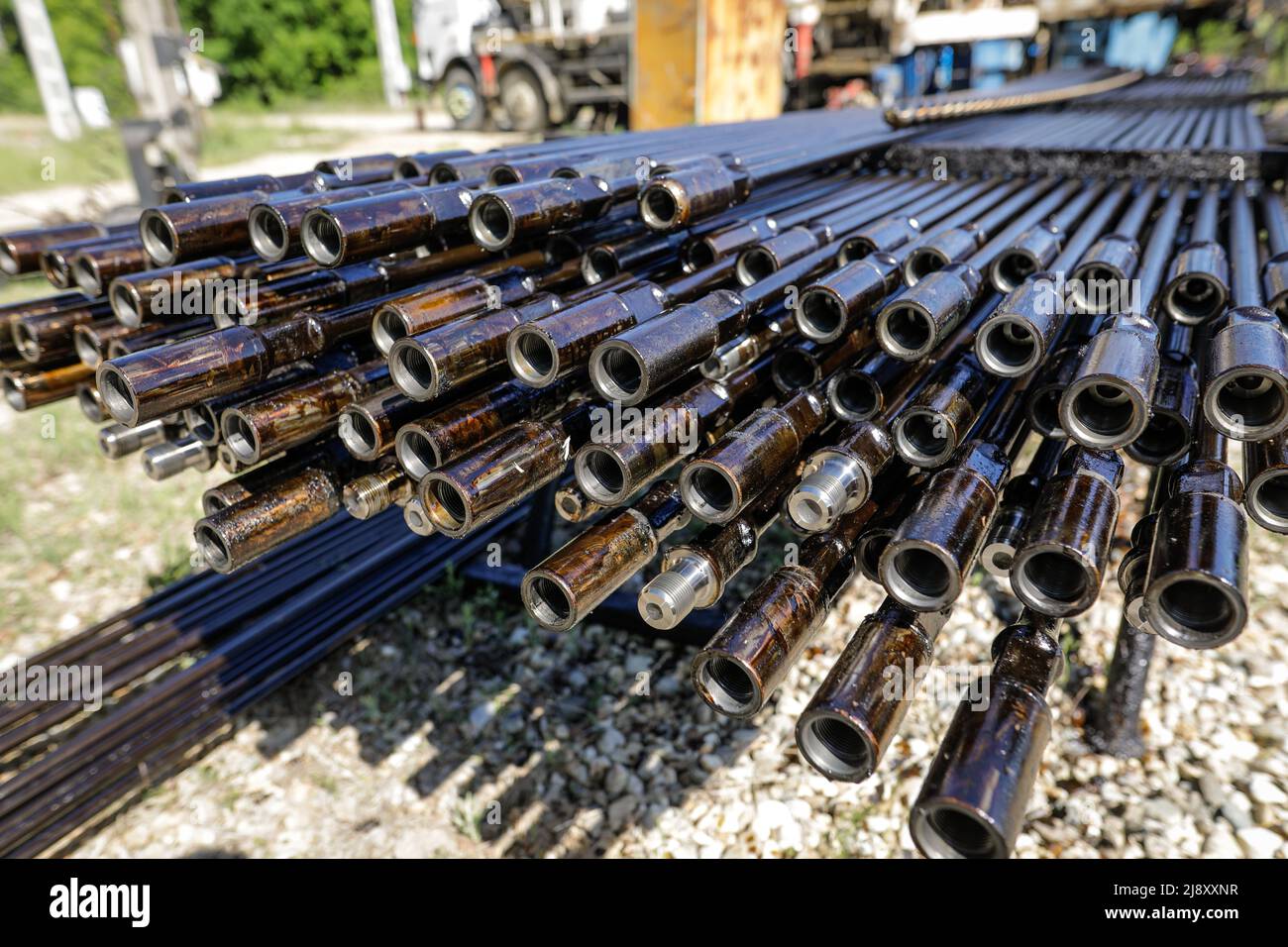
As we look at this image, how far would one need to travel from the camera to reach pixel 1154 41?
15.0m

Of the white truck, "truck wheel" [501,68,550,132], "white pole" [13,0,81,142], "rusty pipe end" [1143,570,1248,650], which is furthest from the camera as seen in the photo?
"white pole" [13,0,81,142]

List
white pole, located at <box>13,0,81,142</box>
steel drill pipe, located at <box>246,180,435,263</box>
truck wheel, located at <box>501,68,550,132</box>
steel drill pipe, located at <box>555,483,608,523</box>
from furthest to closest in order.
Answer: white pole, located at <box>13,0,81,142</box> < truck wheel, located at <box>501,68,550,132</box> < steel drill pipe, located at <box>246,180,435,263</box> < steel drill pipe, located at <box>555,483,608,523</box>

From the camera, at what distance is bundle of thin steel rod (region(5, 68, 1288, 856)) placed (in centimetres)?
149

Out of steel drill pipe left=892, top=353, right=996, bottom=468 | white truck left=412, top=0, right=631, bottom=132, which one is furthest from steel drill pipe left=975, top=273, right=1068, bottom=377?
white truck left=412, top=0, right=631, bottom=132

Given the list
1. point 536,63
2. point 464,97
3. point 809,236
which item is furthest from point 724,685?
point 464,97

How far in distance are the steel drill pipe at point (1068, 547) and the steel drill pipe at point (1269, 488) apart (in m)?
0.25

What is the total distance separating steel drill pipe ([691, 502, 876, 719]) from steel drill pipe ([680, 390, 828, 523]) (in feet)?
0.66

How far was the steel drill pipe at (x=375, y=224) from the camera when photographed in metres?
1.86

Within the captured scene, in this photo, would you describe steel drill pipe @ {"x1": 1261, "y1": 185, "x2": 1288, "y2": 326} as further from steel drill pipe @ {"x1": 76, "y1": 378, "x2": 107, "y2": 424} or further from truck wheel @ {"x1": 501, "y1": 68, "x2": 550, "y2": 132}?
truck wheel @ {"x1": 501, "y1": 68, "x2": 550, "y2": 132}

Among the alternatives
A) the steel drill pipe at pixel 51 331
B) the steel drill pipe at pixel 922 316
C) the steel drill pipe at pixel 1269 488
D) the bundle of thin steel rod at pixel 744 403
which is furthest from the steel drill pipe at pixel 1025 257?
the steel drill pipe at pixel 51 331

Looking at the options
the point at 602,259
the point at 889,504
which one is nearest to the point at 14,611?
the point at 602,259

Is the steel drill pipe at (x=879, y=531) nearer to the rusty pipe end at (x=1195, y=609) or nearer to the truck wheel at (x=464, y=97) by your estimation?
the rusty pipe end at (x=1195, y=609)
